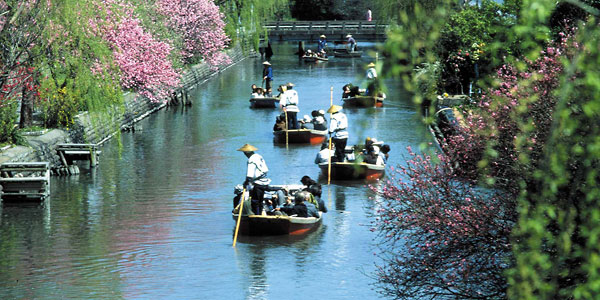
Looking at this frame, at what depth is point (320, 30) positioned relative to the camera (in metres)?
84.9

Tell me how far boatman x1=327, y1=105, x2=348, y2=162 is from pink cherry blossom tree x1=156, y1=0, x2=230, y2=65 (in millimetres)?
21591

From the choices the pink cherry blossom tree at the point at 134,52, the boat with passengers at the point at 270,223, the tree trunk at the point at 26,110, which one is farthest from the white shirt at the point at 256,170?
the tree trunk at the point at 26,110

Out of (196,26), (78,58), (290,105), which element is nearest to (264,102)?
(196,26)

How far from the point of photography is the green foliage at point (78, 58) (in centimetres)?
2592

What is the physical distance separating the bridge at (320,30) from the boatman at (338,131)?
55090 mm

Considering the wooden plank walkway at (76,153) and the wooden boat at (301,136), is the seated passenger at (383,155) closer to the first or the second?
the wooden boat at (301,136)

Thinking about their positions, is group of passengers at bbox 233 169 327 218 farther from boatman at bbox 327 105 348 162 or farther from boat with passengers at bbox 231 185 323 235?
boatman at bbox 327 105 348 162

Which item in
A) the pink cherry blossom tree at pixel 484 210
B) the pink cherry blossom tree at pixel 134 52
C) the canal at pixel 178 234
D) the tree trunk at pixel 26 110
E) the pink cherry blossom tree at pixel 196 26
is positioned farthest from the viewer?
the pink cherry blossom tree at pixel 196 26

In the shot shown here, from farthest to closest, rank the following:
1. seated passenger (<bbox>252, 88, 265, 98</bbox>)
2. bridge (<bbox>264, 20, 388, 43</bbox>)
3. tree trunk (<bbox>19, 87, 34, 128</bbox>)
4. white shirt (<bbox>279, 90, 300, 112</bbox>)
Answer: bridge (<bbox>264, 20, 388, 43</bbox>) → seated passenger (<bbox>252, 88, 265, 98</bbox>) → white shirt (<bbox>279, 90, 300, 112</bbox>) → tree trunk (<bbox>19, 87, 34, 128</bbox>)

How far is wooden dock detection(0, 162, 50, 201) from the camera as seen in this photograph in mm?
24719

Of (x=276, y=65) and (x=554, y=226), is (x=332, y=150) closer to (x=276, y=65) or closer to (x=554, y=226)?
(x=554, y=226)

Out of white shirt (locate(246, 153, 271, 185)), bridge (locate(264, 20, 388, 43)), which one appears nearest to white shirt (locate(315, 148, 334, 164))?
white shirt (locate(246, 153, 271, 185))

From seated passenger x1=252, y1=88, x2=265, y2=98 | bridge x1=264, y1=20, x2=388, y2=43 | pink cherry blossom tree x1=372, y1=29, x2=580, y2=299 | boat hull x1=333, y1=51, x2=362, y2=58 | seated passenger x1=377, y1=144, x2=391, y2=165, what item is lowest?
boat hull x1=333, y1=51, x2=362, y2=58

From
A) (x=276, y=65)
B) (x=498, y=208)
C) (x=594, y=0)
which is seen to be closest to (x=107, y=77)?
(x=594, y=0)
